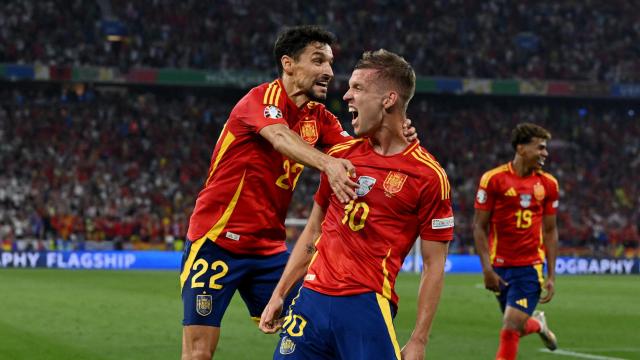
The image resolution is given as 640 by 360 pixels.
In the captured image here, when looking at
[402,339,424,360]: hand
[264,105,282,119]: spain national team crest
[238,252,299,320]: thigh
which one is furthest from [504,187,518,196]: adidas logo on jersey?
[402,339,424,360]: hand

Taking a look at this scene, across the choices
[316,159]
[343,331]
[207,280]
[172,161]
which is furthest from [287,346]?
[172,161]

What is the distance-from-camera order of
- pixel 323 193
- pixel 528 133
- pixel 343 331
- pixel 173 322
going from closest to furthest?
pixel 343 331 → pixel 323 193 → pixel 528 133 → pixel 173 322

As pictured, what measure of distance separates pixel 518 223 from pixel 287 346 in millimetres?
6036

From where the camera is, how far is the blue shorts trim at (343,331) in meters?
4.67

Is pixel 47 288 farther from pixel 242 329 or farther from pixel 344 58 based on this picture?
pixel 344 58

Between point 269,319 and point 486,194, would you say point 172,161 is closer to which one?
point 486,194

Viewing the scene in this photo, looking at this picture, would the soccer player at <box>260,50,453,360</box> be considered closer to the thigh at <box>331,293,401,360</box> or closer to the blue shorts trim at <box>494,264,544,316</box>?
the thigh at <box>331,293,401,360</box>

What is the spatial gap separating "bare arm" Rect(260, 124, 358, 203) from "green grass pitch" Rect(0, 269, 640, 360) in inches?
242

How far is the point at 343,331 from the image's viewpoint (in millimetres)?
4680

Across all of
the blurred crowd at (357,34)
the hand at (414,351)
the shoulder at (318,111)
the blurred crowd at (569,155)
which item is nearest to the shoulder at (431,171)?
the hand at (414,351)

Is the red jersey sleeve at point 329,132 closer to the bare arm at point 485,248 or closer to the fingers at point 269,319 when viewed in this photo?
the fingers at point 269,319

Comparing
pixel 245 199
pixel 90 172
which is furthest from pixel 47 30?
pixel 245 199

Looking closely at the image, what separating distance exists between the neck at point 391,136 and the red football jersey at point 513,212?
5.50 m

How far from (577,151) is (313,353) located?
40.9 m
